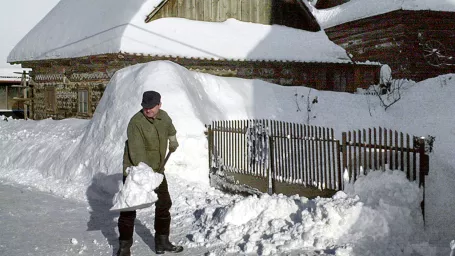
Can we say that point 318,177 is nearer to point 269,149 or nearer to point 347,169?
point 347,169

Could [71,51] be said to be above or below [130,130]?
above

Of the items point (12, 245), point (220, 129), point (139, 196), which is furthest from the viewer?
point (220, 129)

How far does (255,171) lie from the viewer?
880 cm

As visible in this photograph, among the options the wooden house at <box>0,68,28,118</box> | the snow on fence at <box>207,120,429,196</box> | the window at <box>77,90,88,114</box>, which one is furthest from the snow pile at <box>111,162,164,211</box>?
the wooden house at <box>0,68,28,118</box>

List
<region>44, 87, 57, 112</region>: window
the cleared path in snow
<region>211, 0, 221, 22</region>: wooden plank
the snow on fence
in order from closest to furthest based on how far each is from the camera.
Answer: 1. the cleared path in snow
2. the snow on fence
3. <region>211, 0, 221, 22</region>: wooden plank
4. <region>44, 87, 57, 112</region>: window

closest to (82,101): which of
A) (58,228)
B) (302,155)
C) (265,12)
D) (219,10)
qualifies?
(219,10)

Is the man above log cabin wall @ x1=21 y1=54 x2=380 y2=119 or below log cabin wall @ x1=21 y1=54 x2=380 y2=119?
below

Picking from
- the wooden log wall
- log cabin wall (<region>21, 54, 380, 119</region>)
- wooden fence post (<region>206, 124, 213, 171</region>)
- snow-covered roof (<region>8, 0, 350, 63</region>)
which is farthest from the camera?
the wooden log wall

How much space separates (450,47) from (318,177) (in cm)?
1341

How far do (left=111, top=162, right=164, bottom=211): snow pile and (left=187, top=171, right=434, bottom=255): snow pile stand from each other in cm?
112

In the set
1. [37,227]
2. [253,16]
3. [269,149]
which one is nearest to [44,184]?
[37,227]

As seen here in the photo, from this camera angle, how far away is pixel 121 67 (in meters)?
15.1

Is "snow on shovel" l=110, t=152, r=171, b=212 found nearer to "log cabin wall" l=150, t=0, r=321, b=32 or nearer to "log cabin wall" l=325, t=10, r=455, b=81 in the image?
"log cabin wall" l=150, t=0, r=321, b=32

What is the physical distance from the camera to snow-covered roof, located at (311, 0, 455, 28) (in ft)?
57.3
